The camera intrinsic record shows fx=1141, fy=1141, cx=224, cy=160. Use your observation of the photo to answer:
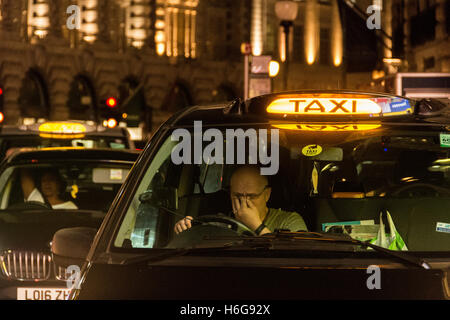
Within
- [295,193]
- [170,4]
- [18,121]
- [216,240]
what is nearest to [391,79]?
[295,193]

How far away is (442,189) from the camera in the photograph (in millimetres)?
4914

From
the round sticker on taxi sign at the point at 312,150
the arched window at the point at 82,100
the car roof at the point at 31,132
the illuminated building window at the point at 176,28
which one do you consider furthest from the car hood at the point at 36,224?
the illuminated building window at the point at 176,28

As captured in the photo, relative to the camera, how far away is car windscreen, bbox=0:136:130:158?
40.5 feet

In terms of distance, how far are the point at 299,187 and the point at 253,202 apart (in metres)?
0.86

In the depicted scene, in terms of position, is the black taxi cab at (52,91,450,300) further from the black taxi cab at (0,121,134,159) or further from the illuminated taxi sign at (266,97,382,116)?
the black taxi cab at (0,121,134,159)

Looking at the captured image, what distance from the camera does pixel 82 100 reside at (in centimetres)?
4862

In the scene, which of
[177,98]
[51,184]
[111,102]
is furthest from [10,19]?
[51,184]

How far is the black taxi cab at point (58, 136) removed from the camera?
1241cm

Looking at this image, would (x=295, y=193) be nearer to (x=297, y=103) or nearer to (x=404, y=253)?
(x=297, y=103)

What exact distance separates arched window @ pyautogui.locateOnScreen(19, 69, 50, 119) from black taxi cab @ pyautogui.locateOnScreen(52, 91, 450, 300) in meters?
41.2

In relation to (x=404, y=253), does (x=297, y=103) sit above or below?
above

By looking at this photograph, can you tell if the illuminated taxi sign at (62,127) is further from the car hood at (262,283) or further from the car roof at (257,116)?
the car hood at (262,283)

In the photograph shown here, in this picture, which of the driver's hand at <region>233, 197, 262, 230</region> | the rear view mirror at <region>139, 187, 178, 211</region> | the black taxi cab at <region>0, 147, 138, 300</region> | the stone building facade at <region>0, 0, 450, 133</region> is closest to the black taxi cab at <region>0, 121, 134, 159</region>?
the black taxi cab at <region>0, 147, 138, 300</region>

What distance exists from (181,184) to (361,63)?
26.6 meters
